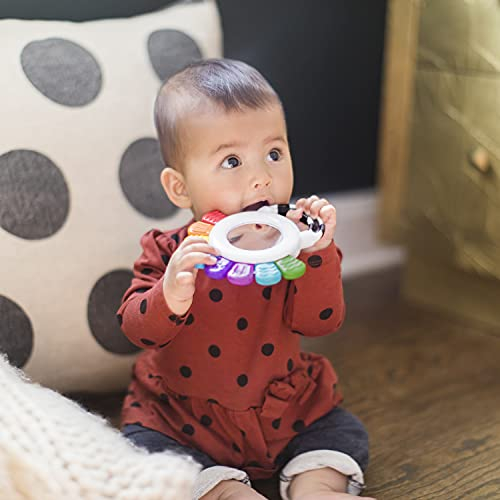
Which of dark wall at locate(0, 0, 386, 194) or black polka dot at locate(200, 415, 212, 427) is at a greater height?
dark wall at locate(0, 0, 386, 194)

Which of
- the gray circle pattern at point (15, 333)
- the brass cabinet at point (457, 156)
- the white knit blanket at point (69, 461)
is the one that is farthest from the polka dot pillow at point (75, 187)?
the brass cabinet at point (457, 156)

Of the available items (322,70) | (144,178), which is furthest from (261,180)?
(322,70)

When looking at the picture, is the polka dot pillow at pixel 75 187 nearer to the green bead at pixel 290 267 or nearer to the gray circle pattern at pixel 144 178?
the gray circle pattern at pixel 144 178

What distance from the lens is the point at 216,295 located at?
0.89 meters

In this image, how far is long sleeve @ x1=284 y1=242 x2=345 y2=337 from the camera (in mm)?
861

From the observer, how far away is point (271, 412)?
0.91 meters

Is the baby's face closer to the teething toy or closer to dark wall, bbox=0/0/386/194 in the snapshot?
the teething toy

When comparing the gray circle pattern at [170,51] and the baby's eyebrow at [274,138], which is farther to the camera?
the gray circle pattern at [170,51]

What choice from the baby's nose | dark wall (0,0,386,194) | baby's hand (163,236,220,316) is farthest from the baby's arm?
dark wall (0,0,386,194)

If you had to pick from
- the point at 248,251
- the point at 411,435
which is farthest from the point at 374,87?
the point at 248,251

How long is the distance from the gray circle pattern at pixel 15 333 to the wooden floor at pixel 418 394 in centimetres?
18

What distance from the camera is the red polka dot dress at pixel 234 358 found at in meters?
0.89

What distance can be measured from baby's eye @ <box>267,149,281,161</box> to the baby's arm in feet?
0.49

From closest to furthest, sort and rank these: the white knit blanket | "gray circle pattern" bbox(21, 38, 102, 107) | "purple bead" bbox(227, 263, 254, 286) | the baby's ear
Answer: the white knit blanket
"purple bead" bbox(227, 263, 254, 286)
the baby's ear
"gray circle pattern" bbox(21, 38, 102, 107)
